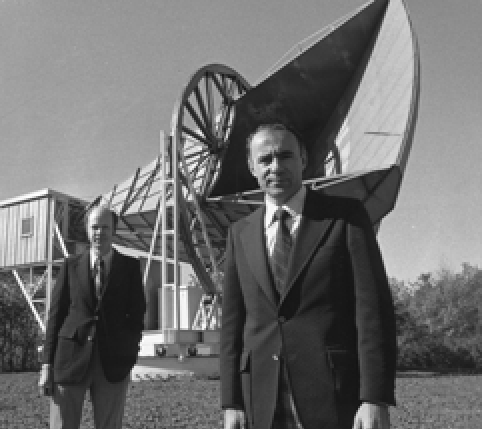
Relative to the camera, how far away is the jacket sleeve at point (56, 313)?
3.87 meters

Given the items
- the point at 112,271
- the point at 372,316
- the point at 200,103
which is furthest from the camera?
the point at 200,103

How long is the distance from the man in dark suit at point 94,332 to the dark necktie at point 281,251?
6.56 ft

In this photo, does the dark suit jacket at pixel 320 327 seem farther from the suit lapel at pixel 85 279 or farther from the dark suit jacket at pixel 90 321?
the suit lapel at pixel 85 279

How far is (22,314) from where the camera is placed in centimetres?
3341

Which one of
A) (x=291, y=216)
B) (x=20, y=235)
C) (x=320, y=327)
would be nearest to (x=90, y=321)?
(x=291, y=216)

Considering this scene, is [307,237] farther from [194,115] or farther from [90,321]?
[194,115]

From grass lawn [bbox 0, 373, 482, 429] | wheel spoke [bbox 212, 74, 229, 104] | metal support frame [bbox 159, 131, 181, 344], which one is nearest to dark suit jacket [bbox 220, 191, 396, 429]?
grass lawn [bbox 0, 373, 482, 429]

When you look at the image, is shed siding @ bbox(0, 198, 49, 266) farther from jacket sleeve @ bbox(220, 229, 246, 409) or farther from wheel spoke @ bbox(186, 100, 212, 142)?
jacket sleeve @ bbox(220, 229, 246, 409)

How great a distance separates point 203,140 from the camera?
20469 millimetres

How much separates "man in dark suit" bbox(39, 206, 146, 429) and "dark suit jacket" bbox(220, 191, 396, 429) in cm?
172


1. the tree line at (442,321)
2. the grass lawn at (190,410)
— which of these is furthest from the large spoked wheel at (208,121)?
the tree line at (442,321)

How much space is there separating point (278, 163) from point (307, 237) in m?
0.32

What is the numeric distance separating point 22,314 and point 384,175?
24585mm

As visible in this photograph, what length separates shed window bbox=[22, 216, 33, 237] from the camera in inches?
1077
